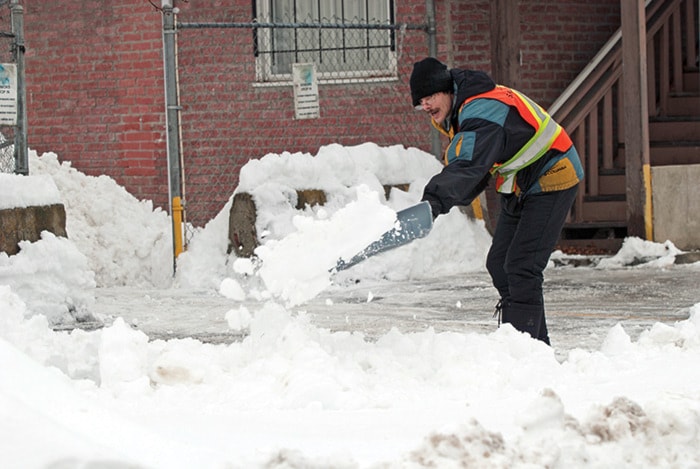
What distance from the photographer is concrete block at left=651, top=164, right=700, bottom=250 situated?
9875 millimetres

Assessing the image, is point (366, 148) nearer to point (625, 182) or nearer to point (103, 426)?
point (625, 182)

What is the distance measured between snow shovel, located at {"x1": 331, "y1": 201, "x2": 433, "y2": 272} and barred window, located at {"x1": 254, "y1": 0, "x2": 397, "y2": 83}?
6954mm

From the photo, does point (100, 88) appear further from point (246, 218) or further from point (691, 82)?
point (691, 82)

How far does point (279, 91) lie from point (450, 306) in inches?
178

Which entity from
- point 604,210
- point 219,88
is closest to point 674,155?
point 604,210

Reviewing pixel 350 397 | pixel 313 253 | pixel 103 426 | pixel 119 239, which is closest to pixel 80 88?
pixel 119 239

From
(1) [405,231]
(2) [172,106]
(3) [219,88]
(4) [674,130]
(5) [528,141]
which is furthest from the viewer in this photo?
(3) [219,88]

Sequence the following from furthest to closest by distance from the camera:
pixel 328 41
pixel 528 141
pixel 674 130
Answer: pixel 328 41 < pixel 674 130 < pixel 528 141

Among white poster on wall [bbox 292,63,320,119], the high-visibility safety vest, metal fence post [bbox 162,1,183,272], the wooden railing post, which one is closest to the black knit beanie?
the high-visibility safety vest

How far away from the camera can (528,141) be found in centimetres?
500

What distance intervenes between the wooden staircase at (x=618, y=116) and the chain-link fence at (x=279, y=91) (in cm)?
164

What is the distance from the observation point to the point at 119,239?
35.2ft

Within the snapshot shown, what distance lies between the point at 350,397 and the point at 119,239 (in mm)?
7295

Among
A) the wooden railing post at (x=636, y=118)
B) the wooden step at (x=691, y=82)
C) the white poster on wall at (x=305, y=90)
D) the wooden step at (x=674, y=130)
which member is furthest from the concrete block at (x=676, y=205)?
the white poster on wall at (x=305, y=90)
